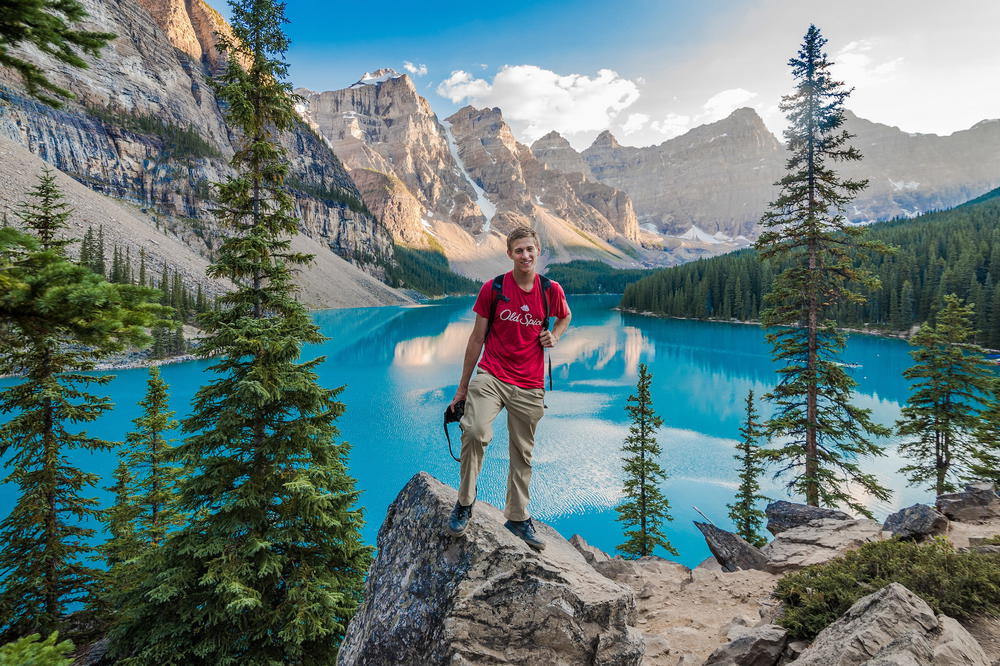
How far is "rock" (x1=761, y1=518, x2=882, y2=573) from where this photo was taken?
7.80m

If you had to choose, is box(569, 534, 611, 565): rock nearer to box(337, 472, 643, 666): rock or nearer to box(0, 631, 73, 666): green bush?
box(337, 472, 643, 666): rock

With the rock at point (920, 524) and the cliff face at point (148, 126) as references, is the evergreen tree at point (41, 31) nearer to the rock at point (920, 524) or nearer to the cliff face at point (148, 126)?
the rock at point (920, 524)

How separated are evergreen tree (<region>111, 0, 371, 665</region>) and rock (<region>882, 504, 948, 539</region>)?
9641 millimetres

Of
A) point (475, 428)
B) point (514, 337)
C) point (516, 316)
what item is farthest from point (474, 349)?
point (475, 428)

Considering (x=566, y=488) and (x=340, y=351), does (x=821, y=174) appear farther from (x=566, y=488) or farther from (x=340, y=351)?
(x=340, y=351)

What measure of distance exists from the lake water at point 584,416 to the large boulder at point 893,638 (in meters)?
13.8

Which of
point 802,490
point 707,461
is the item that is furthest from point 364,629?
point 707,461

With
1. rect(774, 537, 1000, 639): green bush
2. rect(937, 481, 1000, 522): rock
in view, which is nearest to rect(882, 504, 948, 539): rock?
rect(937, 481, 1000, 522): rock

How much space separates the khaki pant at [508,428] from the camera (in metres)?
4.23

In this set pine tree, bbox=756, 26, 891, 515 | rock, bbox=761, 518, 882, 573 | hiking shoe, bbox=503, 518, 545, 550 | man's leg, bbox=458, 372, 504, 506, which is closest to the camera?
man's leg, bbox=458, 372, 504, 506

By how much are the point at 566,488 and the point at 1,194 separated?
9085 centimetres

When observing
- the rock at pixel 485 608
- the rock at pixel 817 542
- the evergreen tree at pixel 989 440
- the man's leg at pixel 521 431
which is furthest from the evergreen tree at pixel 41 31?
the evergreen tree at pixel 989 440

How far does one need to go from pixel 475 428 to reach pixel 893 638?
150 inches

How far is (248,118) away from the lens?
816 centimetres
